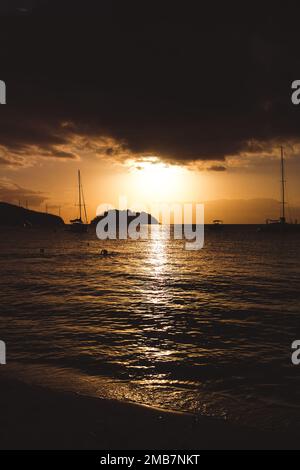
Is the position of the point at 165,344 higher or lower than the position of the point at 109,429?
lower

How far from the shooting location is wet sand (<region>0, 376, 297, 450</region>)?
543cm

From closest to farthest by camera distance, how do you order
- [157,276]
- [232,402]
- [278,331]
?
[232,402] < [278,331] < [157,276]

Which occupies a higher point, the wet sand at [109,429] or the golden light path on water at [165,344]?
the wet sand at [109,429]

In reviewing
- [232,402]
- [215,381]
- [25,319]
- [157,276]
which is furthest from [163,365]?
[157,276]

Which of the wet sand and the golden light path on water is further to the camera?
the golden light path on water

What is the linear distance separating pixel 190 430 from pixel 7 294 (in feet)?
64.4

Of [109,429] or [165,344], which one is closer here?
[109,429]

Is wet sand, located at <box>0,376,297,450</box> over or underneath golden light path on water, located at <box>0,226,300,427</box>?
over

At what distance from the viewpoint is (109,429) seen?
19.2 feet

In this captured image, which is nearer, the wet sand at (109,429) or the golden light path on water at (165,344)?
the wet sand at (109,429)

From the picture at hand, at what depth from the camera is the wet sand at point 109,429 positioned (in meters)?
5.43

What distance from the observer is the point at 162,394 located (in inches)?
313

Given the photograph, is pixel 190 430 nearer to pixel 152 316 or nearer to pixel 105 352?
pixel 105 352
